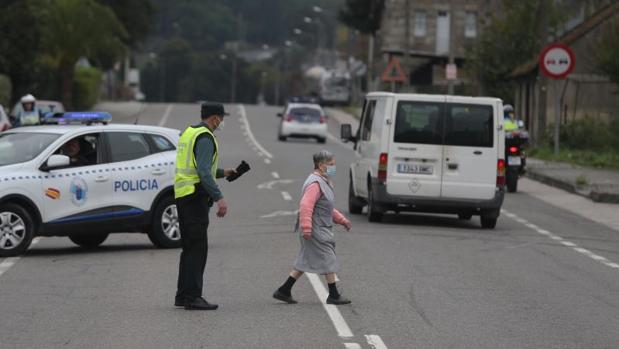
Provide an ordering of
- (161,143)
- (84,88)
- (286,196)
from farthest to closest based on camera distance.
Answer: (84,88) < (286,196) < (161,143)

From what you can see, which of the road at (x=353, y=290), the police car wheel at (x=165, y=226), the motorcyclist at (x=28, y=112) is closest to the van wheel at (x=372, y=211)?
the road at (x=353, y=290)

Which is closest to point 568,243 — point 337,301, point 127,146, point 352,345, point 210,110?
point 127,146

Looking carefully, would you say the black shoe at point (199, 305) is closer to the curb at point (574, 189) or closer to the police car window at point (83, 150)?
the police car window at point (83, 150)

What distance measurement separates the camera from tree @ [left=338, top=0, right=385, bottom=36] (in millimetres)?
98363

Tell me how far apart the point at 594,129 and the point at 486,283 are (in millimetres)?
28977

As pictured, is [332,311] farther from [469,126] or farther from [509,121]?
[509,121]

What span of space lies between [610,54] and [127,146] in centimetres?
2129

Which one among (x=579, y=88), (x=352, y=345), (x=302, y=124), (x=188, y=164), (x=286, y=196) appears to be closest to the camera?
(x=352, y=345)

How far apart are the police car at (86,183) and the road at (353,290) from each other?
372mm

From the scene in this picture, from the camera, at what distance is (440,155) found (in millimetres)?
21219

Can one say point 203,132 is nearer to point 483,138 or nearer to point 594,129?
point 483,138

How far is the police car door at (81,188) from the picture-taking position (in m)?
16.7

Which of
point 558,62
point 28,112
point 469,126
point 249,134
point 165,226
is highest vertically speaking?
point 558,62

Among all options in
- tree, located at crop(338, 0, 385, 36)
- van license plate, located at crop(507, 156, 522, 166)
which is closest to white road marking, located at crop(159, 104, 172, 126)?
tree, located at crop(338, 0, 385, 36)
